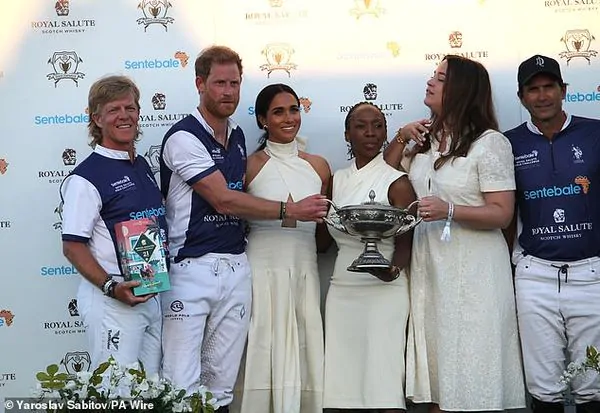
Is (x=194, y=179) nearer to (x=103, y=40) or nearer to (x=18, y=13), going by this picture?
(x=103, y=40)

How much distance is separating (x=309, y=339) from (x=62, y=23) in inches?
86.3

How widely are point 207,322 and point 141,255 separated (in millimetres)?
583

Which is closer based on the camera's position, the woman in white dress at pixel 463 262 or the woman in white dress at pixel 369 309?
the woman in white dress at pixel 463 262

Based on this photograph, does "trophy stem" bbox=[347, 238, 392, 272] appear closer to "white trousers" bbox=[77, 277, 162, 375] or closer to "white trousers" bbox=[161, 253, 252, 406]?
"white trousers" bbox=[161, 253, 252, 406]

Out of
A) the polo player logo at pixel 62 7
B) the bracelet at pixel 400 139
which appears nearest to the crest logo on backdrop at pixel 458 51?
the bracelet at pixel 400 139

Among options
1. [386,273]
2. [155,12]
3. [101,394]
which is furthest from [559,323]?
[155,12]

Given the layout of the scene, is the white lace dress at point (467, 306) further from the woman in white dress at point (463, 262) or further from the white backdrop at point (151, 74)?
the white backdrop at point (151, 74)

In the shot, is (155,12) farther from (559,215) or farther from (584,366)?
(584,366)

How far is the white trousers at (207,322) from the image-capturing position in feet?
13.6

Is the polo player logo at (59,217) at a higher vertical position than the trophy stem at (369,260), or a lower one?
higher

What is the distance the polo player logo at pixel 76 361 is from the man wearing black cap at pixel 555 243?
231 cm

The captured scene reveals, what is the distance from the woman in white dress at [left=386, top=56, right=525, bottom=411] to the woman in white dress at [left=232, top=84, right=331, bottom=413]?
1.67ft

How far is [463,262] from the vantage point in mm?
4176

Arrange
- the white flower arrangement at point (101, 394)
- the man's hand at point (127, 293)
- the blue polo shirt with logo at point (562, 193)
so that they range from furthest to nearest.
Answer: the blue polo shirt with logo at point (562, 193) → the man's hand at point (127, 293) → the white flower arrangement at point (101, 394)
